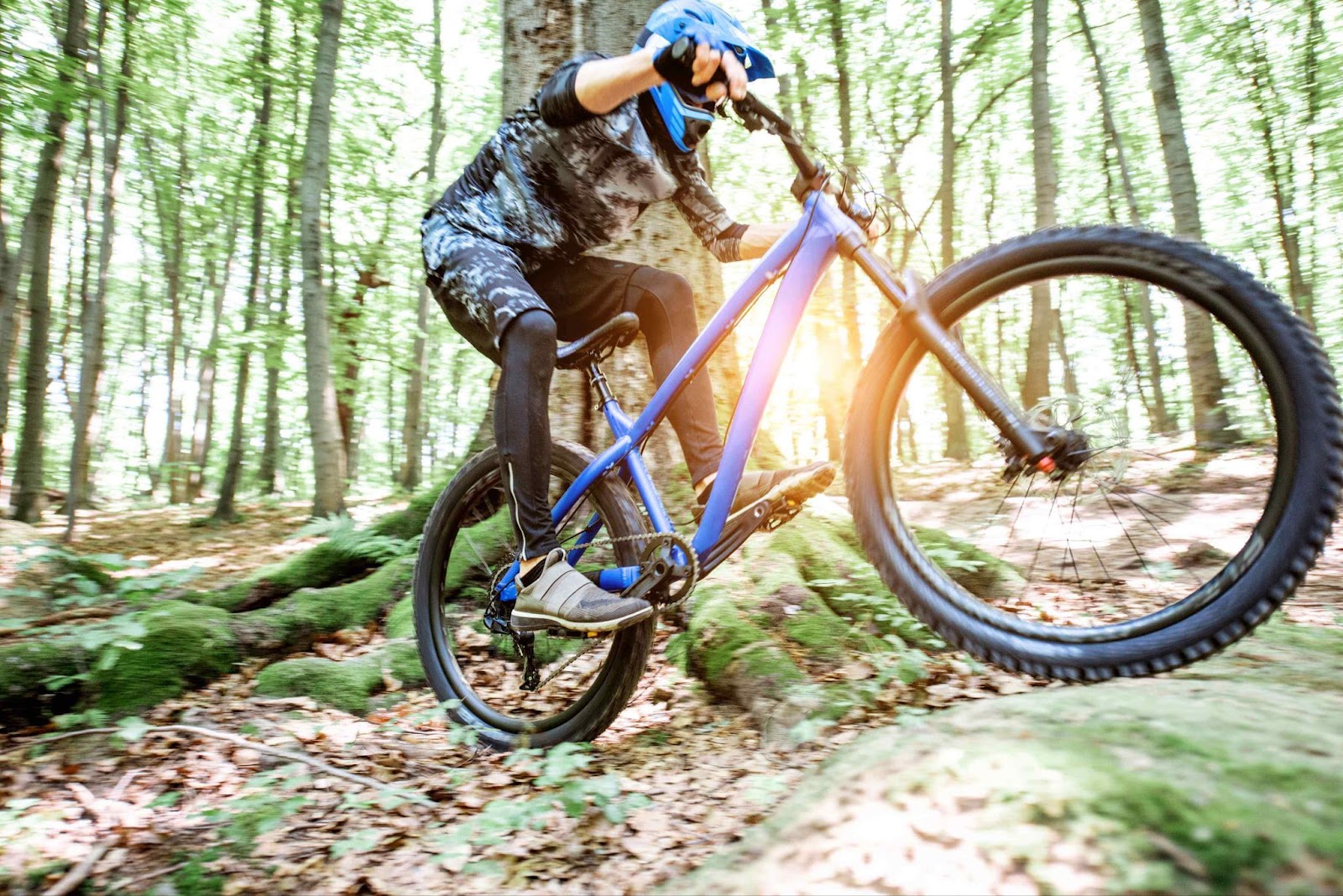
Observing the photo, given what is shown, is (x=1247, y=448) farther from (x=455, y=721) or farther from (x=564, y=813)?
(x=455, y=721)

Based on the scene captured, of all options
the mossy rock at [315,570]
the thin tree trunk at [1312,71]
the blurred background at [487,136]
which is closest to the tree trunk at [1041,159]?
the blurred background at [487,136]

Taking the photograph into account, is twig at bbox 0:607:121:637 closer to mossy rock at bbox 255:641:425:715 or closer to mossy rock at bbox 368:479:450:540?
mossy rock at bbox 255:641:425:715

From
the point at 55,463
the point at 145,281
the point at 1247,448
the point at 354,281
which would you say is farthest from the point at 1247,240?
the point at 55,463

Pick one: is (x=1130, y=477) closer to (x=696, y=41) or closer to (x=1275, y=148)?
(x=696, y=41)

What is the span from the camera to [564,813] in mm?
2174

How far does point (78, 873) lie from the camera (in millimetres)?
1909

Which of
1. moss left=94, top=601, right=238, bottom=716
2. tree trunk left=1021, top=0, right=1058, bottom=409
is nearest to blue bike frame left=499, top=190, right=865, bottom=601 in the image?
moss left=94, top=601, right=238, bottom=716

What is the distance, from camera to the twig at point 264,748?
2.32 metres

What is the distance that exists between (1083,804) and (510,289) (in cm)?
213

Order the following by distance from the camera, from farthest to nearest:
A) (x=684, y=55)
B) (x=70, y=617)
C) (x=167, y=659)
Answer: (x=70, y=617) < (x=167, y=659) < (x=684, y=55)

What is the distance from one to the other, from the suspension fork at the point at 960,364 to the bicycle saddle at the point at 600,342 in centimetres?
85

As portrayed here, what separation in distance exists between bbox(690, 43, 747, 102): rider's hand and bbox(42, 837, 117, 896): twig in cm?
263

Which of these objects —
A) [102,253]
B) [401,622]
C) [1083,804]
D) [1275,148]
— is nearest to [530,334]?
[1083,804]

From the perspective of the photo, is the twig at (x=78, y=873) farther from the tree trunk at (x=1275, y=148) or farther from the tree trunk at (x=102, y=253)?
the tree trunk at (x=1275, y=148)
